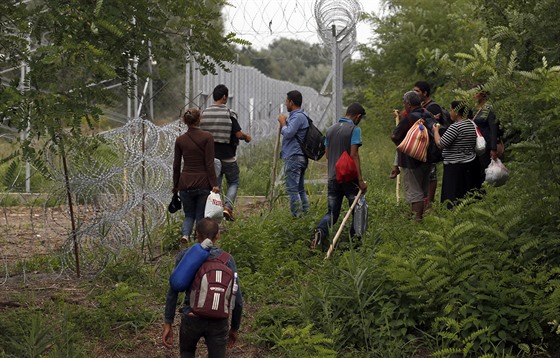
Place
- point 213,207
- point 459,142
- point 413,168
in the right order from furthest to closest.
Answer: point 413,168 < point 459,142 < point 213,207

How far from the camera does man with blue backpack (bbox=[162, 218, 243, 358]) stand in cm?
608

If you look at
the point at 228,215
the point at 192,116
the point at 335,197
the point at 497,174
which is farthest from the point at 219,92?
the point at 497,174

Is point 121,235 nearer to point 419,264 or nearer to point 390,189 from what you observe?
point 419,264

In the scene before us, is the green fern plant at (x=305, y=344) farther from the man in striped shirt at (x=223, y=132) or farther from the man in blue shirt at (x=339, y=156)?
the man in striped shirt at (x=223, y=132)

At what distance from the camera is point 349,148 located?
10.5m

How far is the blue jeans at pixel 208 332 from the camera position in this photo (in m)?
6.19

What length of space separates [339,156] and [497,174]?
5.11ft

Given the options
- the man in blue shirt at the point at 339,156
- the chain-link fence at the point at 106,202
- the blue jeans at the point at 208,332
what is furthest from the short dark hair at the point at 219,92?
the blue jeans at the point at 208,332

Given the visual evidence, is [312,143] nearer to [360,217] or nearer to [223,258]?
[360,217]

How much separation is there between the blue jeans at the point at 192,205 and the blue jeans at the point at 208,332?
4.27 m

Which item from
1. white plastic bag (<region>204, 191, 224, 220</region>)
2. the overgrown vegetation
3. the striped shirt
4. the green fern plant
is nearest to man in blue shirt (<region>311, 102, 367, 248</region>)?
the overgrown vegetation

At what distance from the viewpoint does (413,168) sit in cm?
1130

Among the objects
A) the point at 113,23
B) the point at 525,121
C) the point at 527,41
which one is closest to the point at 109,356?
the point at 113,23

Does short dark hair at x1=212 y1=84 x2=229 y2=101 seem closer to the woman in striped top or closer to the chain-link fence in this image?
the chain-link fence
